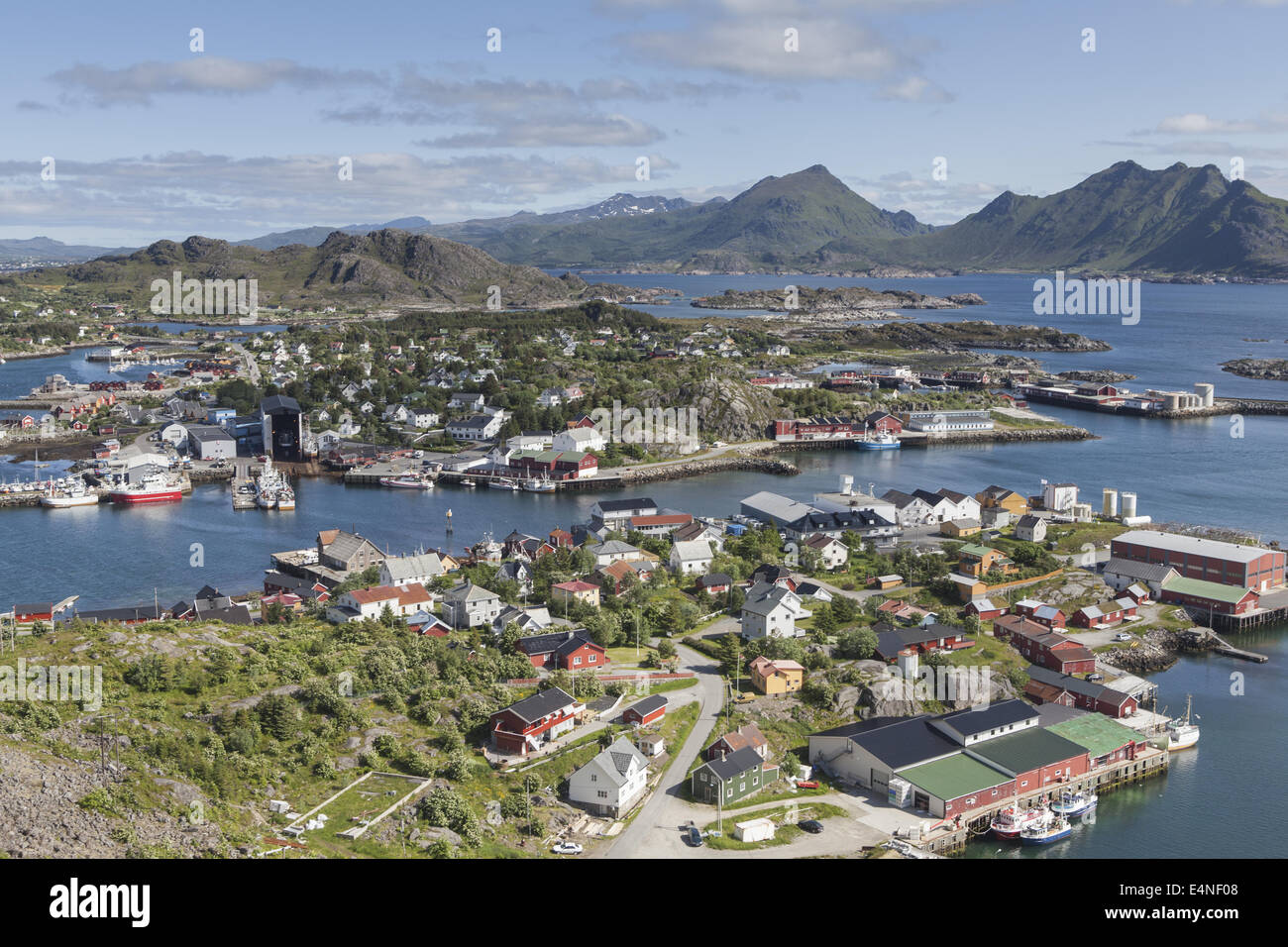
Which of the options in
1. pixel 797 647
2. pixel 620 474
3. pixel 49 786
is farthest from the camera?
pixel 620 474

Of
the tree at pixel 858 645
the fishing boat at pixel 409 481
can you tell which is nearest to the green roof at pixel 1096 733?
the tree at pixel 858 645

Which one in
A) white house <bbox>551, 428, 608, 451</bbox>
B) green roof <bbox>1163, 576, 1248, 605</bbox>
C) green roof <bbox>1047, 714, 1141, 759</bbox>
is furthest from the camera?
white house <bbox>551, 428, 608, 451</bbox>

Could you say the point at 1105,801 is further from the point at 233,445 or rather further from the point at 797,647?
the point at 233,445

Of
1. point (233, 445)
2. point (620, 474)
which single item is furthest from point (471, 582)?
point (233, 445)

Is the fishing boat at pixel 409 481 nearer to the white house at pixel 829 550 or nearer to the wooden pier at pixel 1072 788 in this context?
the white house at pixel 829 550

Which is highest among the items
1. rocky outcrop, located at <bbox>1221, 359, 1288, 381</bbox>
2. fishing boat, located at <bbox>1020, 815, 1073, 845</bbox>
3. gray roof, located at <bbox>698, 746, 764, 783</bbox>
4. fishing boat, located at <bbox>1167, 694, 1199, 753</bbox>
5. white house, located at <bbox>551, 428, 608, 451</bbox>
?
rocky outcrop, located at <bbox>1221, 359, 1288, 381</bbox>

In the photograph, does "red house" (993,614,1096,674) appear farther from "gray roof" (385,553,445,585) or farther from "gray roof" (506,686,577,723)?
"gray roof" (385,553,445,585)

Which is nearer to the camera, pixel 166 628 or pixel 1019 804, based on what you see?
pixel 1019 804

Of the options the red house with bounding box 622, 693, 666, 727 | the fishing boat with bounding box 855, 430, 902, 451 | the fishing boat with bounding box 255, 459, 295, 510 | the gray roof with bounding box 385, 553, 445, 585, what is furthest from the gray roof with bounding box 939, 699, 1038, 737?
the fishing boat with bounding box 855, 430, 902, 451

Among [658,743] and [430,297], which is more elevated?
[430,297]
